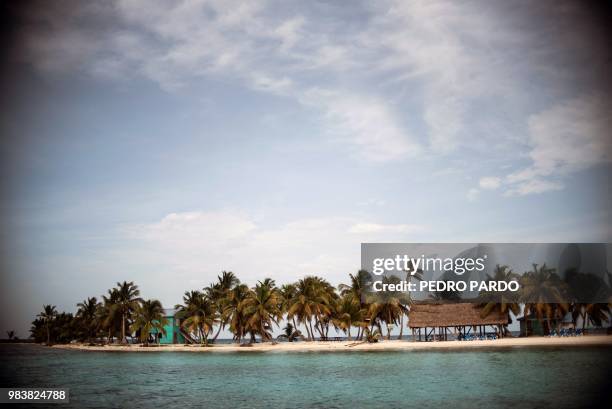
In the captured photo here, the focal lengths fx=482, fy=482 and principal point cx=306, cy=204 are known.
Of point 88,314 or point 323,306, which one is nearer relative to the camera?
point 323,306

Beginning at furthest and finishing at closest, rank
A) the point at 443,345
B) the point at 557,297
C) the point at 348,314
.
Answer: the point at 348,314 < the point at 557,297 < the point at 443,345

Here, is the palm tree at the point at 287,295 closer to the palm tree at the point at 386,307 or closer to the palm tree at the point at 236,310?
the palm tree at the point at 236,310

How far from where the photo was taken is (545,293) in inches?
1858

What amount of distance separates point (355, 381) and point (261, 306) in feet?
89.1

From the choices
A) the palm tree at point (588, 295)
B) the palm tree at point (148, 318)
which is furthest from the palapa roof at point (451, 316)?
the palm tree at point (148, 318)

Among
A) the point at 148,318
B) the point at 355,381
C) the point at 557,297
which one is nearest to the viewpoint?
the point at 355,381

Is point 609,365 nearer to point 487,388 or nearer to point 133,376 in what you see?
point 487,388

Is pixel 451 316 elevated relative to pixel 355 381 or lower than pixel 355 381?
elevated

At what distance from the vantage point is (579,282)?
47594mm

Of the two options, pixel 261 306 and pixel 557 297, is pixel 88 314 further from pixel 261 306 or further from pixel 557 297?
pixel 557 297

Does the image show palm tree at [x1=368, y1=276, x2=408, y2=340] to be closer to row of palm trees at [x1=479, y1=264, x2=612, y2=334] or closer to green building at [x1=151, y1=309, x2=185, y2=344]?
row of palm trees at [x1=479, y1=264, x2=612, y2=334]

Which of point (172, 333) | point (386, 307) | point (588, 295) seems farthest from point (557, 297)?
point (172, 333)

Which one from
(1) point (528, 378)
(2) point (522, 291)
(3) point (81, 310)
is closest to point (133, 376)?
(1) point (528, 378)

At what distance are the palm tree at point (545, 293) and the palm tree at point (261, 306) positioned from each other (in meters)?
25.3
